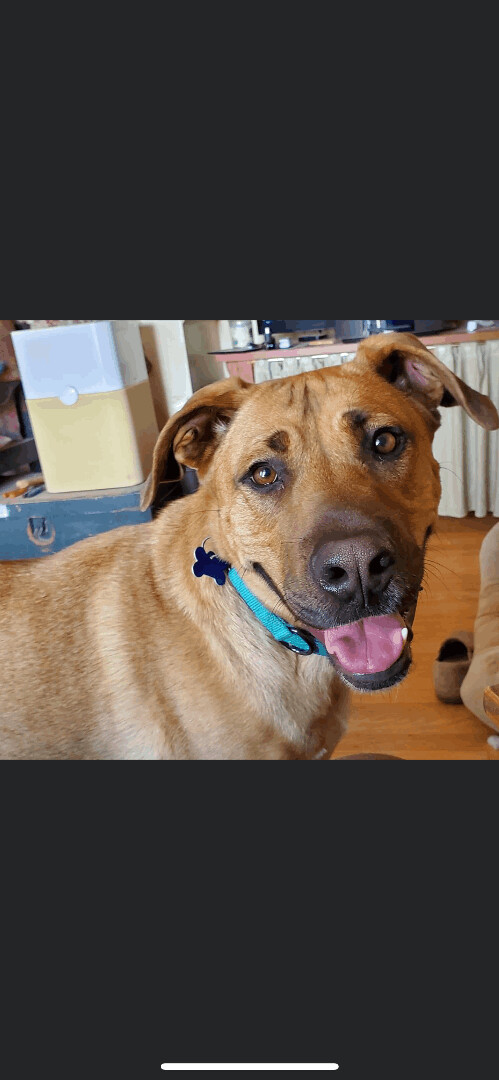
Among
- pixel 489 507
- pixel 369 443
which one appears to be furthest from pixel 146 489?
pixel 489 507

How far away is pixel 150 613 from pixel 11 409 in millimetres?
482

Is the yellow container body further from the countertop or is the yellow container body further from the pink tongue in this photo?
the pink tongue

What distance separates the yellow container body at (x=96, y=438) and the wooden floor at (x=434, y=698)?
59cm

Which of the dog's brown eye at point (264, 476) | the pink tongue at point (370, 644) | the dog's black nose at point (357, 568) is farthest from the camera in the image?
the dog's brown eye at point (264, 476)

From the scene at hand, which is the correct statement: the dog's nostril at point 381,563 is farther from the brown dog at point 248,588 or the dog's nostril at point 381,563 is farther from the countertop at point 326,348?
the countertop at point 326,348

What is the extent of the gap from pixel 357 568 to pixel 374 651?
0.62 feet

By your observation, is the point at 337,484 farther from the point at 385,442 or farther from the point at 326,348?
the point at 326,348

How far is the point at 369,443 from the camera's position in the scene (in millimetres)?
1092

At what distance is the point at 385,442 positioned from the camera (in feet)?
3.61

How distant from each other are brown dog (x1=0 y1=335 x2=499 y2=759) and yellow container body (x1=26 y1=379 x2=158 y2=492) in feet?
0.22

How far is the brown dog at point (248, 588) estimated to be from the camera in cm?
103

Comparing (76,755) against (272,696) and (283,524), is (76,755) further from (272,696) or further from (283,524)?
(283,524)
